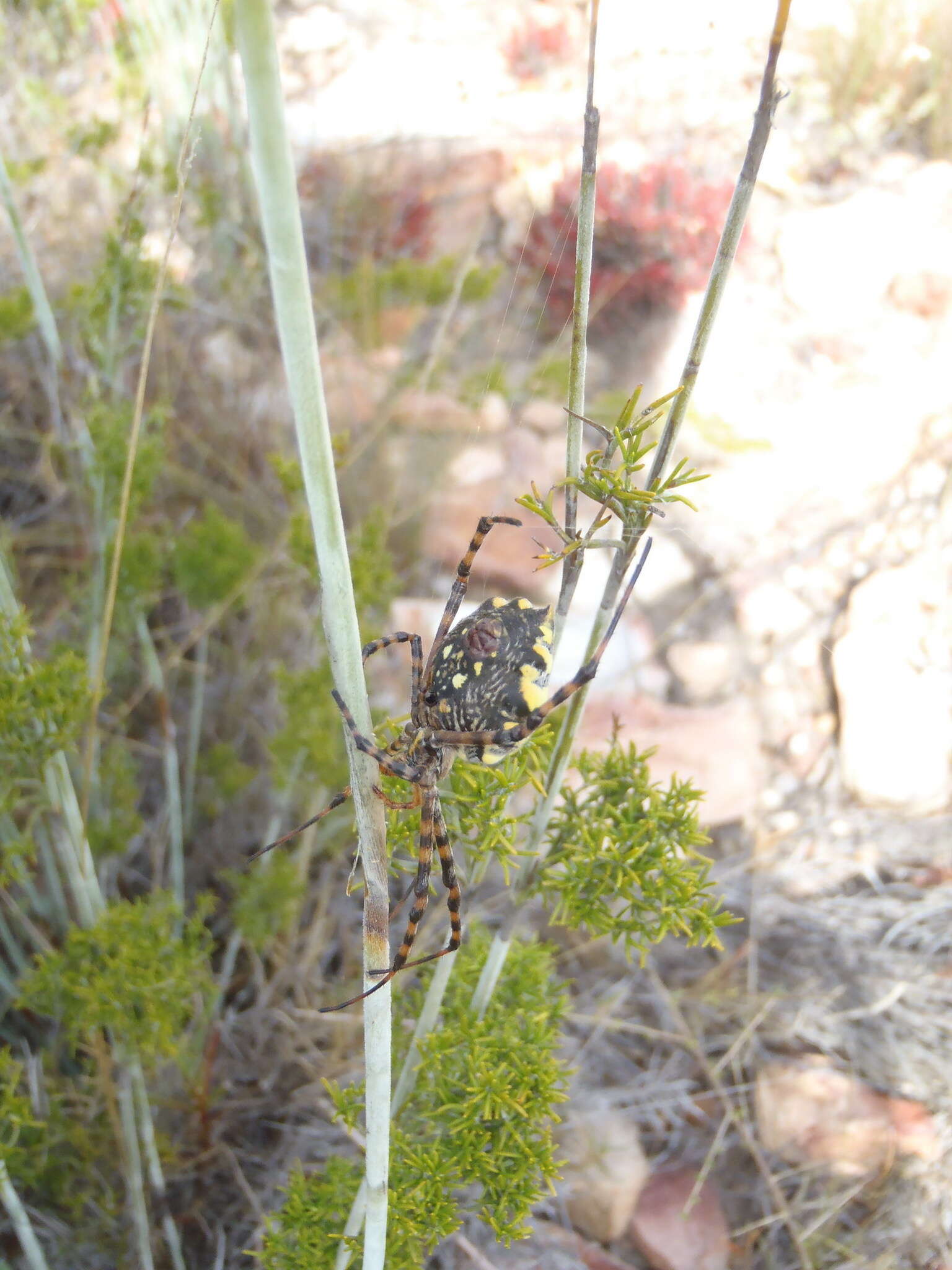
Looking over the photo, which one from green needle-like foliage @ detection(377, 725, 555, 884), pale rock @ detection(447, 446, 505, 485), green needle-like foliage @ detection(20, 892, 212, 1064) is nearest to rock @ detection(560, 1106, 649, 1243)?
green needle-like foliage @ detection(20, 892, 212, 1064)

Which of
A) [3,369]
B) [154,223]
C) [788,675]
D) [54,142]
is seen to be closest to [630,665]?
[788,675]

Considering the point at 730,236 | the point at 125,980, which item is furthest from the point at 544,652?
the point at 125,980

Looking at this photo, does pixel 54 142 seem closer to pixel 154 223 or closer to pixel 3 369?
pixel 154 223

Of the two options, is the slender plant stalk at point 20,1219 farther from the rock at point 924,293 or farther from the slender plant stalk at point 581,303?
the rock at point 924,293

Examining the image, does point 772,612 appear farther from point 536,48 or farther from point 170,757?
point 536,48

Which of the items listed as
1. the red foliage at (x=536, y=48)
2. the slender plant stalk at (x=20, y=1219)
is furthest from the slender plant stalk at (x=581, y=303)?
the red foliage at (x=536, y=48)

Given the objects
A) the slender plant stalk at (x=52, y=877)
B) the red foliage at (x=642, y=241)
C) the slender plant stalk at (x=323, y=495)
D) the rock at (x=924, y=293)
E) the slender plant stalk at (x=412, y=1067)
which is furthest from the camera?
the red foliage at (x=642, y=241)
